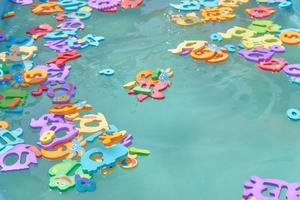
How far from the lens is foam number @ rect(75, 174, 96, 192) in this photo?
1.32 metres

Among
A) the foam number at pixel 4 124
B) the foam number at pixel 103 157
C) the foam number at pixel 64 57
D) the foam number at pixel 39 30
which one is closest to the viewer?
the foam number at pixel 103 157

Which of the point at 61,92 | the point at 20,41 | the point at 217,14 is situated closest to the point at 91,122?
the point at 61,92

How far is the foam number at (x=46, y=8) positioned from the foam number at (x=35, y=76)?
0.54 metres

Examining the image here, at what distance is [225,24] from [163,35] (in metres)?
0.28

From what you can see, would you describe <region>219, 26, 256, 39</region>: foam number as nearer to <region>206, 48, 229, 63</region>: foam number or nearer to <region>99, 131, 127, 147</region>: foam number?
<region>206, 48, 229, 63</region>: foam number

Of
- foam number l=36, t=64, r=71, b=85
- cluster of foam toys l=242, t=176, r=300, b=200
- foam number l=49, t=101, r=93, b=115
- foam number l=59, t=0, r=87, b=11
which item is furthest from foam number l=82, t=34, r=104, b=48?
cluster of foam toys l=242, t=176, r=300, b=200

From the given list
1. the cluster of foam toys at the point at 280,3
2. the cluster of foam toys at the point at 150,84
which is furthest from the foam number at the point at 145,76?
the cluster of foam toys at the point at 280,3

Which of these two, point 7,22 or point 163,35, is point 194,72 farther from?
point 7,22

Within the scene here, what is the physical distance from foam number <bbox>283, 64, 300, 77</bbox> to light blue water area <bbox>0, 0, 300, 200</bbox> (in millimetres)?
26

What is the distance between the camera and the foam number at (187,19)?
213cm

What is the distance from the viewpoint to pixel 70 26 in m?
2.16

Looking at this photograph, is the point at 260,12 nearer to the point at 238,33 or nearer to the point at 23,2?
the point at 238,33

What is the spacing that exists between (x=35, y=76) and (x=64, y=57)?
0.15m

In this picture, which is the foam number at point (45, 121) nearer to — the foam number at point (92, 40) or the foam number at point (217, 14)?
the foam number at point (92, 40)
